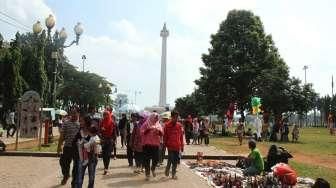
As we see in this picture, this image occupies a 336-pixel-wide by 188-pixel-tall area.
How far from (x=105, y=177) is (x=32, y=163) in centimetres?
470

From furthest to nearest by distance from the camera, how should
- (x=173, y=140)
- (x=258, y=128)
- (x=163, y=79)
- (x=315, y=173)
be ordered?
(x=163, y=79) → (x=258, y=128) → (x=315, y=173) → (x=173, y=140)

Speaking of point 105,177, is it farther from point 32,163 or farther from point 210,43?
Answer: point 210,43

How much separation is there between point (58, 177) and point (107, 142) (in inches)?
65.1

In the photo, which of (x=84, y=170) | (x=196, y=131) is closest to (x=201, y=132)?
(x=196, y=131)

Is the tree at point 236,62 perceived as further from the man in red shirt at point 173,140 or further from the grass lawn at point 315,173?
the man in red shirt at point 173,140

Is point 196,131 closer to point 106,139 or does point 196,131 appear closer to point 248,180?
point 106,139

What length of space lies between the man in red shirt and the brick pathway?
46 centimetres

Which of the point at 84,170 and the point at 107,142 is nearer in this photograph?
the point at 84,170

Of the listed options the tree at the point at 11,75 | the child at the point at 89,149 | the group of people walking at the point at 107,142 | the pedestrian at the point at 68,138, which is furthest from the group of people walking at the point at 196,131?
the child at the point at 89,149

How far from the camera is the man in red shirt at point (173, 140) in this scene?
51.8 ft

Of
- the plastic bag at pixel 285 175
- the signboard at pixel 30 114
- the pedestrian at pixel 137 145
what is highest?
the signboard at pixel 30 114

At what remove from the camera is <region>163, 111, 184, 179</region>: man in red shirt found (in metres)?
15.8

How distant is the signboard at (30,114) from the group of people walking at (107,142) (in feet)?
28.4

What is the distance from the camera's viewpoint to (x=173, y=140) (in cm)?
1588
